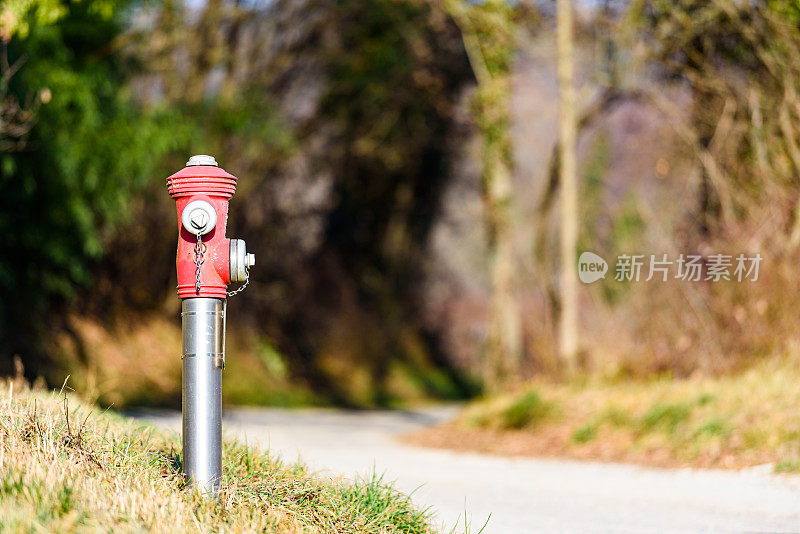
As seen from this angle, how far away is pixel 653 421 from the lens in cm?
961

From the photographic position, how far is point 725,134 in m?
12.4

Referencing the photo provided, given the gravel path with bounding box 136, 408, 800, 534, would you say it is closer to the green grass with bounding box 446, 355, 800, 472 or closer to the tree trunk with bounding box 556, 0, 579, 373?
the green grass with bounding box 446, 355, 800, 472

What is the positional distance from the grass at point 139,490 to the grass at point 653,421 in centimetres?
445

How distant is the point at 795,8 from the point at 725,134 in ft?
6.27

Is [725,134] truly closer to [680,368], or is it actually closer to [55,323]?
[680,368]

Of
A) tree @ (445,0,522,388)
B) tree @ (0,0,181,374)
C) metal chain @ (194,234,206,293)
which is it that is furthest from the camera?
tree @ (445,0,522,388)

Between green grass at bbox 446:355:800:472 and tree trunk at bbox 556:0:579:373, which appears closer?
green grass at bbox 446:355:800:472

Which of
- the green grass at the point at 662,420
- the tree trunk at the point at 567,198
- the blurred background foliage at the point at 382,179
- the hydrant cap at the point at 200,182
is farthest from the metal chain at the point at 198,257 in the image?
the tree trunk at the point at 567,198

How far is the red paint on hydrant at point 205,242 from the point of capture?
451 centimetres

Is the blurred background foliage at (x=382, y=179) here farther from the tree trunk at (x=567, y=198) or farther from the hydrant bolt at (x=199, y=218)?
the hydrant bolt at (x=199, y=218)

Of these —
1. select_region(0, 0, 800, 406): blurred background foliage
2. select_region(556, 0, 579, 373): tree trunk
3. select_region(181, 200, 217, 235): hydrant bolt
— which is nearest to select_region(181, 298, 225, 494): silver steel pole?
select_region(181, 200, 217, 235): hydrant bolt

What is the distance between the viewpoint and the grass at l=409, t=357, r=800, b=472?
8.46 m

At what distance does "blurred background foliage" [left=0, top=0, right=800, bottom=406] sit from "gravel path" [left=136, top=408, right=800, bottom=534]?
3.07 m

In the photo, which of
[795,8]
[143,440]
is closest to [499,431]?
[795,8]
